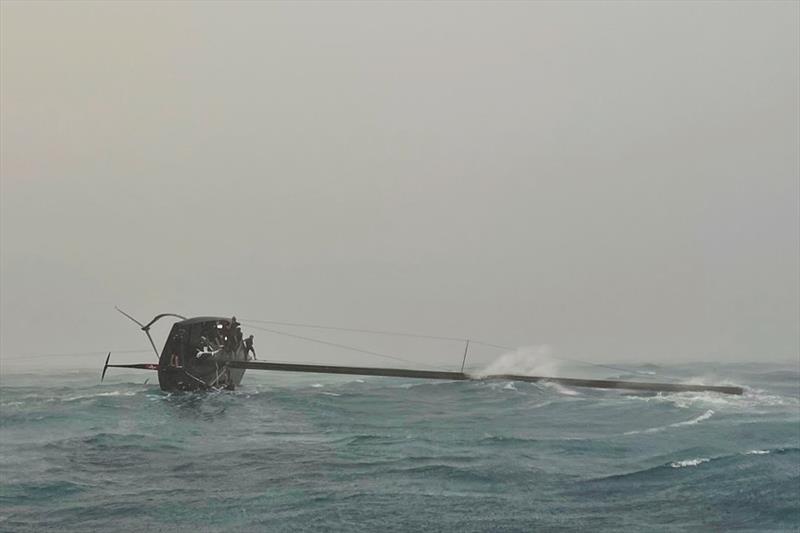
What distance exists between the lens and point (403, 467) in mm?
28859

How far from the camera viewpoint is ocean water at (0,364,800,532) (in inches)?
866

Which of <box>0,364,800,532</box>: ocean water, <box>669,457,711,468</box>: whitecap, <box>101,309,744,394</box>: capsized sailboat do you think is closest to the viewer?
<box>0,364,800,532</box>: ocean water

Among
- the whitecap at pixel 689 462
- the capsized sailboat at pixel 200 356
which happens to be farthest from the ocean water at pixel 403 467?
the capsized sailboat at pixel 200 356

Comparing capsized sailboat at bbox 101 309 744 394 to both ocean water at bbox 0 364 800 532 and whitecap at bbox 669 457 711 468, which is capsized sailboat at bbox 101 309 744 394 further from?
whitecap at bbox 669 457 711 468

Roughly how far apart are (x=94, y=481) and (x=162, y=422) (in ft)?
48.5

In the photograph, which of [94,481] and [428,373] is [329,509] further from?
[428,373]

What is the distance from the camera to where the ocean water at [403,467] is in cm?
2200

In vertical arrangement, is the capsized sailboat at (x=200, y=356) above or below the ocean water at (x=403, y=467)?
above

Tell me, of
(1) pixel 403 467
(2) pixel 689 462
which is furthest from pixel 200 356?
(2) pixel 689 462

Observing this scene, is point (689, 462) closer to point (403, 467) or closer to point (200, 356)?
point (403, 467)

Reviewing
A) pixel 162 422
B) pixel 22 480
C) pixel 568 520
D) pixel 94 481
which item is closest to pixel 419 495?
pixel 568 520

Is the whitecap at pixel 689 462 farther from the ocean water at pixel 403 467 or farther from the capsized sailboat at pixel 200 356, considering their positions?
the capsized sailboat at pixel 200 356

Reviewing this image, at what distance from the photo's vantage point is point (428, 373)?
38.2 m

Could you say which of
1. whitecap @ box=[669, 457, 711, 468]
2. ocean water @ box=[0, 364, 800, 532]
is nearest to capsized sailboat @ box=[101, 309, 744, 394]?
ocean water @ box=[0, 364, 800, 532]
